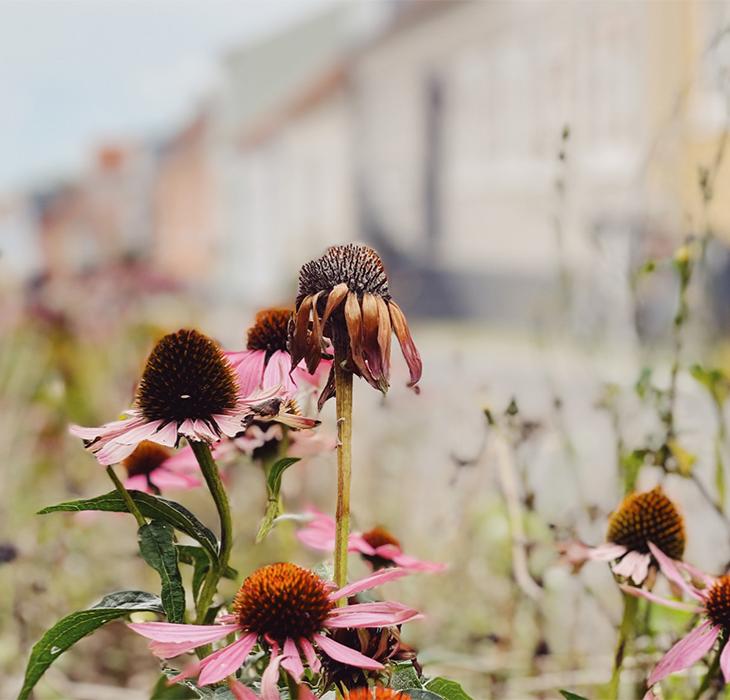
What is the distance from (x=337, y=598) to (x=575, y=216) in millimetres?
8825

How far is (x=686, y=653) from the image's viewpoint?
597 mm

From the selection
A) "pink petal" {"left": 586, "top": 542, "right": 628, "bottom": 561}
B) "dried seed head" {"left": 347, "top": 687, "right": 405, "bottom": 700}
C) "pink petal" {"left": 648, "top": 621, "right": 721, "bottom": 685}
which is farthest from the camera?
"pink petal" {"left": 586, "top": 542, "right": 628, "bottom": 561}

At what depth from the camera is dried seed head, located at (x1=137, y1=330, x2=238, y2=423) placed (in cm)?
57

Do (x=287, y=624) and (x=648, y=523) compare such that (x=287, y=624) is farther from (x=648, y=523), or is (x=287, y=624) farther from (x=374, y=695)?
(x=648, y=523)

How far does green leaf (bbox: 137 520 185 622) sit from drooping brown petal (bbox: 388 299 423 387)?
15 cm

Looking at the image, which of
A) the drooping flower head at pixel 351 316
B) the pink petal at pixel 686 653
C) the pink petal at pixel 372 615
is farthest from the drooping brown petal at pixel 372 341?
the pink petal at pixel 686 653

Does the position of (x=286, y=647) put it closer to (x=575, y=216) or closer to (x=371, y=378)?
(x=371, y=378)

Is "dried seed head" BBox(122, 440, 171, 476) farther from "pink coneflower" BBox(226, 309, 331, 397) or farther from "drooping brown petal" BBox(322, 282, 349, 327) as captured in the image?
"drooping brown petal" BBox(322, 282, 349, 327)

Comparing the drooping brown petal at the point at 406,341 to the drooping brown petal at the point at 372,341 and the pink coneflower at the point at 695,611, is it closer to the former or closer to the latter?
the drooping brown petal at the point at 372,341

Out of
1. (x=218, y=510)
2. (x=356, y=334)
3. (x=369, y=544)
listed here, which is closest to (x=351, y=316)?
(x=356, y=334)

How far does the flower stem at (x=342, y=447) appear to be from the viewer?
54 centimetres

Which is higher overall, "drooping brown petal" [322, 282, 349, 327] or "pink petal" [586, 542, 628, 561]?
"drooping brown petal" [322, 282, 349, 327]

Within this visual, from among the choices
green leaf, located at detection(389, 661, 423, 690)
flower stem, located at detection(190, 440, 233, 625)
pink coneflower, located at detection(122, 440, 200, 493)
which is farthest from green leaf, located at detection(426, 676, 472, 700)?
pink coneflower, located at detection(122, 440, 200, 493)

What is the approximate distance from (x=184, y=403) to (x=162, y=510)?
0.18 ft
